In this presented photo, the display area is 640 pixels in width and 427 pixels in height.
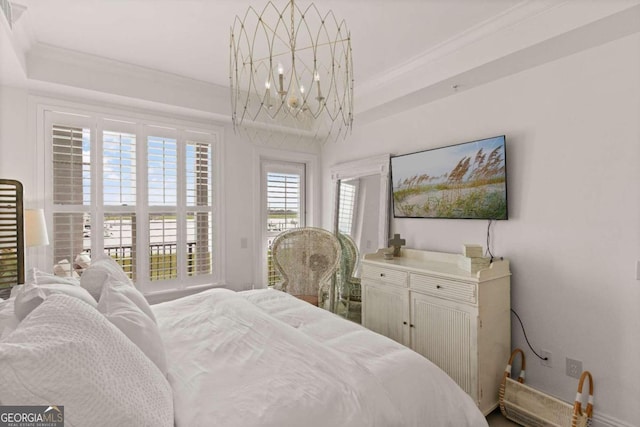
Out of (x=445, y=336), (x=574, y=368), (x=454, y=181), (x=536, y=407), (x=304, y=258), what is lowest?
(x=536, y=407)

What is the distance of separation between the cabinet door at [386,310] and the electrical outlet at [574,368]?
3.53 feet

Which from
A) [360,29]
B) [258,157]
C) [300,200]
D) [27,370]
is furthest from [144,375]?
[300,200]

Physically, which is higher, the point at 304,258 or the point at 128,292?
the point at 128,292

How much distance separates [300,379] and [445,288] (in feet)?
4.92

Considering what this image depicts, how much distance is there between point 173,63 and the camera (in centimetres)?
289

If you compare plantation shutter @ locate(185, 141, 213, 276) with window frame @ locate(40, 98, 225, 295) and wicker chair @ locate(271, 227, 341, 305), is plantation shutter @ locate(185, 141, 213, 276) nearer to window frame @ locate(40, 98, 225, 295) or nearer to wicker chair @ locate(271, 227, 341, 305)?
window frame @ locate(40, 98, 225, 295)

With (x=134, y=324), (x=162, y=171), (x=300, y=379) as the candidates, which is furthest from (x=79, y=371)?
(x=162, y=171)

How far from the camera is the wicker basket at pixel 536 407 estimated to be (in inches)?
77.0

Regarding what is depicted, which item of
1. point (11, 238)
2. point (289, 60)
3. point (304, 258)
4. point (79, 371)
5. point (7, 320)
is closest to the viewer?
point (79, 371)

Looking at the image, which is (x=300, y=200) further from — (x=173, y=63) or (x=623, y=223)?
(x=623, y=223)

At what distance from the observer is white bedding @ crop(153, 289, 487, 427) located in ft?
3.45

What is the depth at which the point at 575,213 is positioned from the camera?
84.8 inches

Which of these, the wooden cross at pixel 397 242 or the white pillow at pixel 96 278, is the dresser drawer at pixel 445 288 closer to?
the wooden cross at pixel 397 242

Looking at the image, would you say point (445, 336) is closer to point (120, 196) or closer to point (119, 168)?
point (120, 196)
